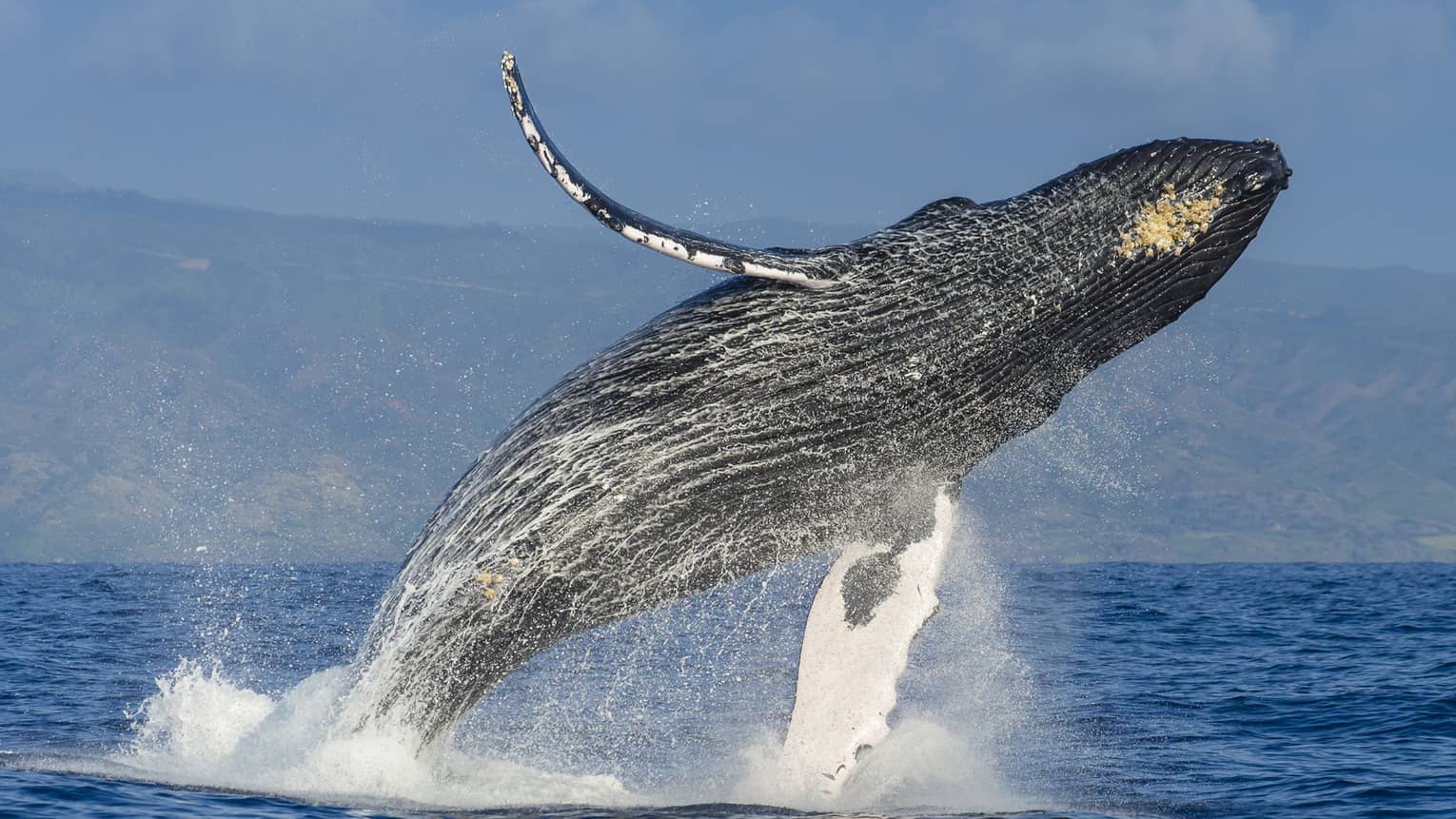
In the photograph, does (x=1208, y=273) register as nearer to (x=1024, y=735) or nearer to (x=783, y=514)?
(x=783, y=514)

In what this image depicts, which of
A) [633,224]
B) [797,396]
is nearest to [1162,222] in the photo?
[797,396]

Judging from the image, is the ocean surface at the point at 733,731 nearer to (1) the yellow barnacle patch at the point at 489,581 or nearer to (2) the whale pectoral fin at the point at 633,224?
(1) the yellow barnacle patch at the point at 489,581

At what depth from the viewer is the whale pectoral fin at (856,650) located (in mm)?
10523

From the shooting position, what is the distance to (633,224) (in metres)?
8.84

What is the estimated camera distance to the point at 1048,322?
9797 millimetres

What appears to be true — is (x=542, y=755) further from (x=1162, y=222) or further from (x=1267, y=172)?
(x=1267, y=172)

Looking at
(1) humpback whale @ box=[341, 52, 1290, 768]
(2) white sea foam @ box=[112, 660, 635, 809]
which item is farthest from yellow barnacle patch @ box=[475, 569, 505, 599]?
(2) white sea foam @ box=[112, 660, 635, 809]

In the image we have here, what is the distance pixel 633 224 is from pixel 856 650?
3466 millimetres

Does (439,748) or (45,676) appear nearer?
(439,748)

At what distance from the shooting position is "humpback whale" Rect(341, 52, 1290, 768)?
9.61 m

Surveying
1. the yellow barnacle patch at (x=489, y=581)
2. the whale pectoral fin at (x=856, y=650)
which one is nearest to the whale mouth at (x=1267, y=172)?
the whale pectoral fin at (x=856, y=650)

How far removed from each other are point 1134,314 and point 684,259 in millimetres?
3059

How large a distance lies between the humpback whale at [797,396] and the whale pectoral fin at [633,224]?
0.19 metres

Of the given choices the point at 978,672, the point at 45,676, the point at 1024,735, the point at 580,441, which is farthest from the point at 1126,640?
the point at 580,441
